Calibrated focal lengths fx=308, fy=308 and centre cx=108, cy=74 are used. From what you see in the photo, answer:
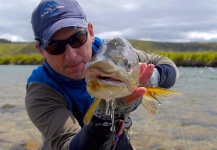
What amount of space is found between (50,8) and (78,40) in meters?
0.41

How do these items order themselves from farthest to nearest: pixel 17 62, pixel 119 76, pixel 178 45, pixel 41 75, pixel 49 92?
pixel 178 45 → pixel 17 62 → pixel 41 75 → pixel 49 92 → pixel 119 76

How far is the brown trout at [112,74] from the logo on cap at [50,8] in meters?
1.04

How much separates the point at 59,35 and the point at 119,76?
A: 128cm

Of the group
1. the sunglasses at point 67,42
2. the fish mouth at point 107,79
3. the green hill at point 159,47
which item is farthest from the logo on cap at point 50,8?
the green hill at point 159,47

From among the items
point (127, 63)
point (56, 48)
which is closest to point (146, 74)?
point (127, 63)

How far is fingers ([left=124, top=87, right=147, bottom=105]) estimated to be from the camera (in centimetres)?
188

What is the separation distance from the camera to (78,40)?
272 cm

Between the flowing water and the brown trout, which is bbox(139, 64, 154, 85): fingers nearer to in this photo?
the brown trout

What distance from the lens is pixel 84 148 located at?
2.21m

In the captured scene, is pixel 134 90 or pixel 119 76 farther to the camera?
pixel 134 90

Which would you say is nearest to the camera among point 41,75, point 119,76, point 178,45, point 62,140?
point 119,76

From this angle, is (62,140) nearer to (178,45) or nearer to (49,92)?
(49,92)

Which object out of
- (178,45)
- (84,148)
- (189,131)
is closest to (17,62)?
(189,131)

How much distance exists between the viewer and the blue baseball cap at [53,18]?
270cm
